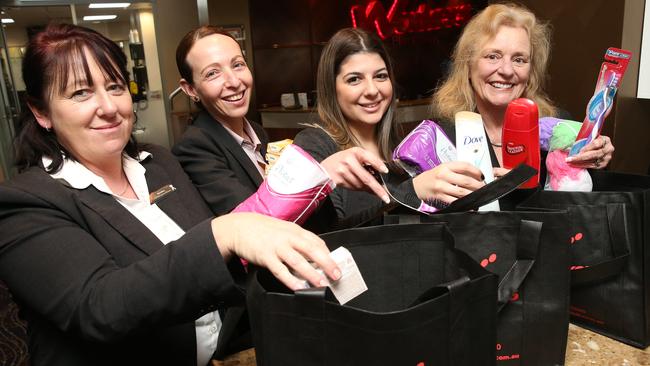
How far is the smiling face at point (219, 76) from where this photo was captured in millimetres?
1496

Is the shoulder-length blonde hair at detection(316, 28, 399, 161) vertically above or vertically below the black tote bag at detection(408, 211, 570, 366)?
above

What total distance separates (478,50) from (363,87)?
15.0 inches

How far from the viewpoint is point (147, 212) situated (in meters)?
1.09

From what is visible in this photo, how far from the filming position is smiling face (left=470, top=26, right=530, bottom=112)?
147 cm

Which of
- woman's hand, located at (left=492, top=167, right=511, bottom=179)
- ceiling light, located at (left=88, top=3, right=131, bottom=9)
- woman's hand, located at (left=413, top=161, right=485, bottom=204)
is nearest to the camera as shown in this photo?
woman's hand, located at (left=413, top=161, right=485, bottom=204)

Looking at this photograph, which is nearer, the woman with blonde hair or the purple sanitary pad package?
the purple sanitary pad package

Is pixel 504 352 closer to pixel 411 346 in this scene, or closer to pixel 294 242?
pixel 411 346

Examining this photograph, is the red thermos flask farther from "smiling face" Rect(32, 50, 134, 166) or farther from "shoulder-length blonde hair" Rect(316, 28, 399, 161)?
"smiling face" Rect(32, 50, 134, 166)

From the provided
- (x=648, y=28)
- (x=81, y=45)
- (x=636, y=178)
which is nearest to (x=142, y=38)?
(x=81, y=45)

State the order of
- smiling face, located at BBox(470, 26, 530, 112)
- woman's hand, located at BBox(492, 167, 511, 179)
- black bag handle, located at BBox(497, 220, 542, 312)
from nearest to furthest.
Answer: black bag handle, located at BBox(497, 220, 542, 312), woman's hand, located at BBox(492, 167, 511, 179), smiling face, located at BBox(470, 26, 530, 112)

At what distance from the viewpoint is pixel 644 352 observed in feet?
3.04

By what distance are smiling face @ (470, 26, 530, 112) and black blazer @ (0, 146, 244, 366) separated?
1.08m

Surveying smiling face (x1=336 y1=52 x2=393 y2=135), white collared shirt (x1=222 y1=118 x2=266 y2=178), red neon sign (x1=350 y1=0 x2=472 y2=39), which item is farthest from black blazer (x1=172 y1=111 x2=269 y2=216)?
red neon sign (x1=350 y1=0 x2=472 y2=39)

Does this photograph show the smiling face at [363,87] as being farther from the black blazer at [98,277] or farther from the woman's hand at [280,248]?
the woman's hand at [280,248]
